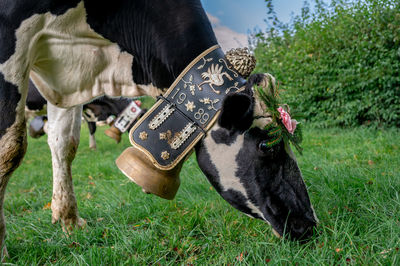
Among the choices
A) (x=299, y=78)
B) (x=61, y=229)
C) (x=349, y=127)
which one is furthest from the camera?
(x=299, y=78)

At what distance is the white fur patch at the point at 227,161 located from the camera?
66.8 inches

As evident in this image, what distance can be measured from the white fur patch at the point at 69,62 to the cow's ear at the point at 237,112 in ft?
1.73

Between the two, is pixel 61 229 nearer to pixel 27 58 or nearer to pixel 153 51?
pixel 27 58

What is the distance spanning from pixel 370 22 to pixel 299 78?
184cm

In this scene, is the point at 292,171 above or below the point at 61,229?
above

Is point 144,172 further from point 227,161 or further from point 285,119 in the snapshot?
point 285,119

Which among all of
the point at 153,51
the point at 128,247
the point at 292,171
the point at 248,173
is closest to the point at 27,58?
the point at 153,51

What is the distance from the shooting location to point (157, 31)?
5.92 feet

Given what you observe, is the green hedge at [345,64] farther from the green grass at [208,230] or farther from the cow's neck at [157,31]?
the cow's neck at [157,31]

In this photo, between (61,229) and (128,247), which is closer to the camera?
(128,247)

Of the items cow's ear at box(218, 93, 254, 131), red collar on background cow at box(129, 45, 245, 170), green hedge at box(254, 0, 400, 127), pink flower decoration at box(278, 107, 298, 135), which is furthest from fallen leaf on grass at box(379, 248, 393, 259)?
green hedge at box(254, 0, 400, 127)

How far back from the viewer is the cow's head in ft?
5.49

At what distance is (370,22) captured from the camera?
6.05 metres

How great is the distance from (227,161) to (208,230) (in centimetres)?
63
